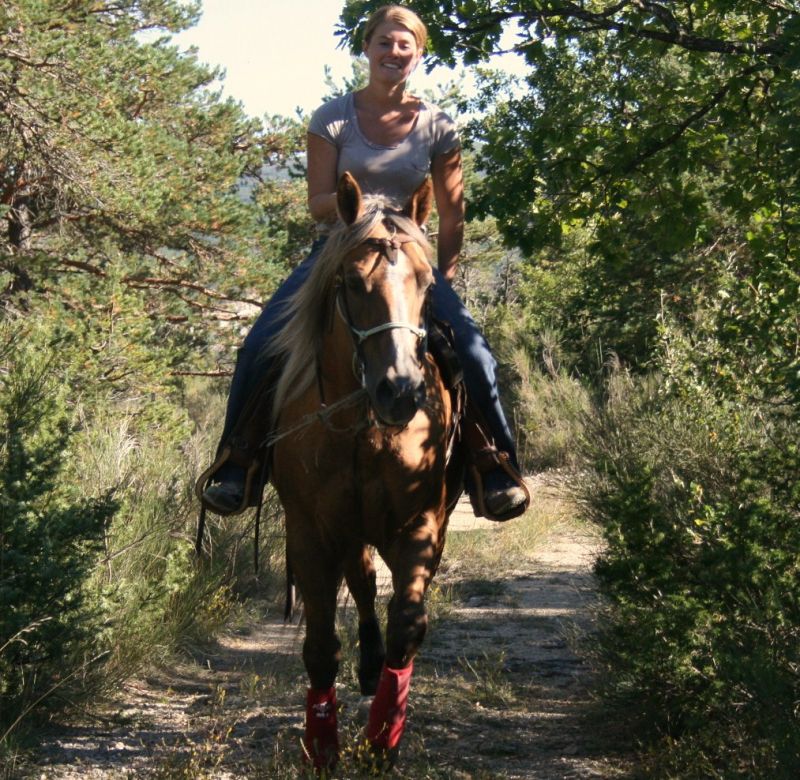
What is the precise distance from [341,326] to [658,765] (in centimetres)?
228

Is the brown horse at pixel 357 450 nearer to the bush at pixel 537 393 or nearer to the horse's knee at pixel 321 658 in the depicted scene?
the horse's knee at pixel 321 658

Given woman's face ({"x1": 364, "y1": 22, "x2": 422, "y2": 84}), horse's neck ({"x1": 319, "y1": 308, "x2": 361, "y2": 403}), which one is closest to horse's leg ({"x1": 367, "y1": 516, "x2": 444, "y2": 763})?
horse's neck ({"x1": 319, "y1": 308, "x2": 361, "y2": 403})

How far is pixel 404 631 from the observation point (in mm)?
5020

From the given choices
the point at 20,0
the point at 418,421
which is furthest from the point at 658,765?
the point at 20,0

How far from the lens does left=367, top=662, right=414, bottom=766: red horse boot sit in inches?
199

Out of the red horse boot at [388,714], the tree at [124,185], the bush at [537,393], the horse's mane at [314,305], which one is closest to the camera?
the horse's mane at [314,305]

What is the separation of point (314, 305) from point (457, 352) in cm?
83

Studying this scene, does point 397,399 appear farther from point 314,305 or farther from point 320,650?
point 320,650

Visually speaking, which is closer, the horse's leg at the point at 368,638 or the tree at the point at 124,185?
the horse's leg at the point at 368,638

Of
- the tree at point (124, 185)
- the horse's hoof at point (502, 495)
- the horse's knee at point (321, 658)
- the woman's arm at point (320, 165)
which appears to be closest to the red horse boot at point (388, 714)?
the horse's knee at point (321, 658)

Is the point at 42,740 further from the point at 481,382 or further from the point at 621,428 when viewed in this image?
the point at 621,428

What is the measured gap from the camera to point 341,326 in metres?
4.76

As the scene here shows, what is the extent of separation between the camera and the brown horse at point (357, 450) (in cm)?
454

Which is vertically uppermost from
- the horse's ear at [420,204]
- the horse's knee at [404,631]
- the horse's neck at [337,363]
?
the horse's ear at [420,204]
